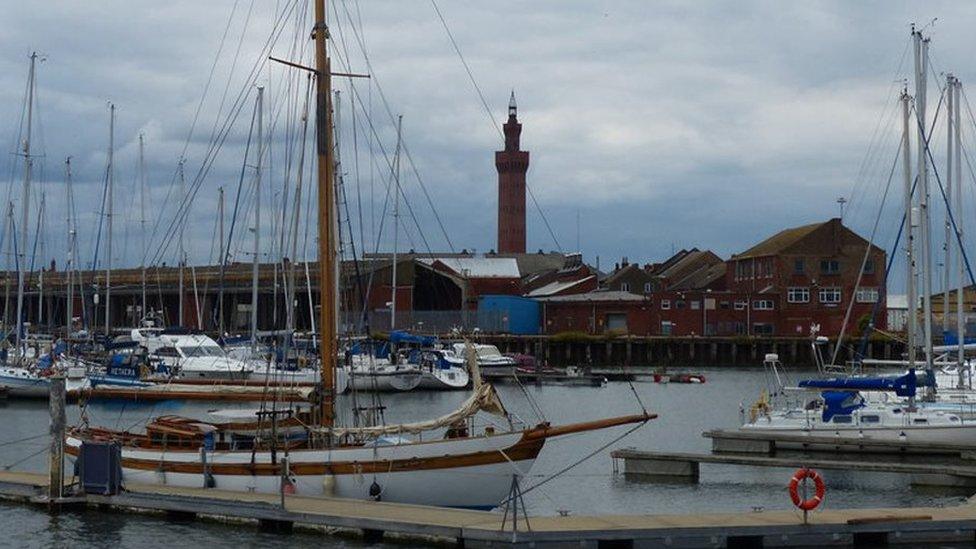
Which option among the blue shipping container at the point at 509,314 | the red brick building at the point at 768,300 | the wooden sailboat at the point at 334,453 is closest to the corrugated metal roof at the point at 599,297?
the red brick building at the point at 768,300

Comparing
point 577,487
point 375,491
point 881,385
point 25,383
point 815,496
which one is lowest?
point 577,487

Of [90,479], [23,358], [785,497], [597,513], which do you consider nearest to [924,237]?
[785,497]

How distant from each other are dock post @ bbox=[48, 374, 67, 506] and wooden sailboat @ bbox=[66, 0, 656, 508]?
2.50m

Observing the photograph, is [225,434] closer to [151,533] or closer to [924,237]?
[151,533]

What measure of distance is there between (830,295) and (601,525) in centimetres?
→ 9184

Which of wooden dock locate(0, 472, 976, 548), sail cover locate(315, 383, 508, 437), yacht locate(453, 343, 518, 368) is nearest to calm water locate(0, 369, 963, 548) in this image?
wooden dock locate(0, 472, 976, 548)

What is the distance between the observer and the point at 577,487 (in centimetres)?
3881

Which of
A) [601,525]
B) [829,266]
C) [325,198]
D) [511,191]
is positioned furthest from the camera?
[511,191]

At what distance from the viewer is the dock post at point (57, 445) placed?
31.6 m

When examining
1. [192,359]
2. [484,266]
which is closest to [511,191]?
[484,266]

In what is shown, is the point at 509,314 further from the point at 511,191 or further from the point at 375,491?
the point at 375,491

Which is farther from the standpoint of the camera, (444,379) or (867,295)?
(867,295)

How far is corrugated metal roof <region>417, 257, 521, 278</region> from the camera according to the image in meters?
125

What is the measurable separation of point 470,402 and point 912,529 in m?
9.47
